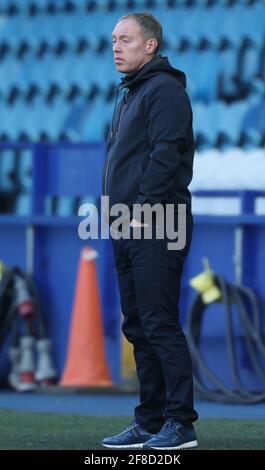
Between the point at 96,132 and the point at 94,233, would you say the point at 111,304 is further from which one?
the point at 96,132

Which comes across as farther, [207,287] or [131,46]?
[207,287]

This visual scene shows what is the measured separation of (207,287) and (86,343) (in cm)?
94

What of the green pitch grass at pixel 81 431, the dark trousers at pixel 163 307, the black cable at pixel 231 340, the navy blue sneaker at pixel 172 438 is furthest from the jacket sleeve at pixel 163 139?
the black cable at pixel 231 340

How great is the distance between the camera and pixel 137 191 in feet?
17.8

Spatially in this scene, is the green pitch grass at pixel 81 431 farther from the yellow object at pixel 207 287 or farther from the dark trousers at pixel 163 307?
the yellow object at pixel 207 287

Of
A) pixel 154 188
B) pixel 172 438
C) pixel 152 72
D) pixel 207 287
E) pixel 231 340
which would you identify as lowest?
pixel 172 438

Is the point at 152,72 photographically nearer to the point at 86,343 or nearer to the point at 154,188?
the point at 154,188

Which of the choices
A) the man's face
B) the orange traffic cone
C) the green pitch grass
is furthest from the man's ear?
the orange traffic cone

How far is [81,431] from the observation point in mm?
6316

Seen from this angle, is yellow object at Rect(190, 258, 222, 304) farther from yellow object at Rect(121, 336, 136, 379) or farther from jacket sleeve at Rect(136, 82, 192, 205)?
jacket sleeve at Rect(136, 82, 192, 205)

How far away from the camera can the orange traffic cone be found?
8.88 m

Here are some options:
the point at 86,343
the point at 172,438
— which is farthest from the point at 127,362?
the point at 172,438

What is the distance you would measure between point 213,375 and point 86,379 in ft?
3.02

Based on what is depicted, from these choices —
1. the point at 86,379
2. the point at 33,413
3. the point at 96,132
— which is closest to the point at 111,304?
the point at 86,379
